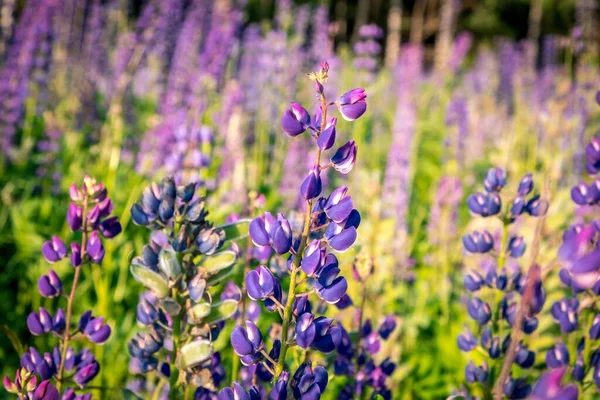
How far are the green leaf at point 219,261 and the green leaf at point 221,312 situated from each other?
56 mm

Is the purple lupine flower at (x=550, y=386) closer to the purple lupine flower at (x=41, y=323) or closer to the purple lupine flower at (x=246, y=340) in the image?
the purple lupine flower at (x=246, y=340)

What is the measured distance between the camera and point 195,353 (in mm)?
765

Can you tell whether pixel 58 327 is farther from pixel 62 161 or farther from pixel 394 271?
pixel 62 161

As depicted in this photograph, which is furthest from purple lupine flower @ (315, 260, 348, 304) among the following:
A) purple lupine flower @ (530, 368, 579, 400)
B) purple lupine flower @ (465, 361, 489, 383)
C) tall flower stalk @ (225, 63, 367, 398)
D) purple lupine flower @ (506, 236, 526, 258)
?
purple lupine flower @ (506, 236, 526, 258)

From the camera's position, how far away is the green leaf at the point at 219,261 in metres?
0.81

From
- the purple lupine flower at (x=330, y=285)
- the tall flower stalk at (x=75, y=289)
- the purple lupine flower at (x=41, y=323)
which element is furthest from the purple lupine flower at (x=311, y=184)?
the purple lupine flower at (x=41, y=323)

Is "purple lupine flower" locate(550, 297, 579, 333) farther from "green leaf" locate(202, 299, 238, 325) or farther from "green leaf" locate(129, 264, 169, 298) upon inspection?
"green leaf" locate(129, 264, 169, 298)

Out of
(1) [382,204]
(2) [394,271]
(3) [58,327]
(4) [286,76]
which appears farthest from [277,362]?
(4) [286,76]

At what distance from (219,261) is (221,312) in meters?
0.09

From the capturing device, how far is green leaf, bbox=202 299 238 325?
0.84m

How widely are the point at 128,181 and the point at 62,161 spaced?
47cm

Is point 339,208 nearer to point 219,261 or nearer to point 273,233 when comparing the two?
point 273,233

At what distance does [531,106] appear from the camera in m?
5.97

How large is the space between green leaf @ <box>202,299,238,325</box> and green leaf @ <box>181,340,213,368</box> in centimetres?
7
